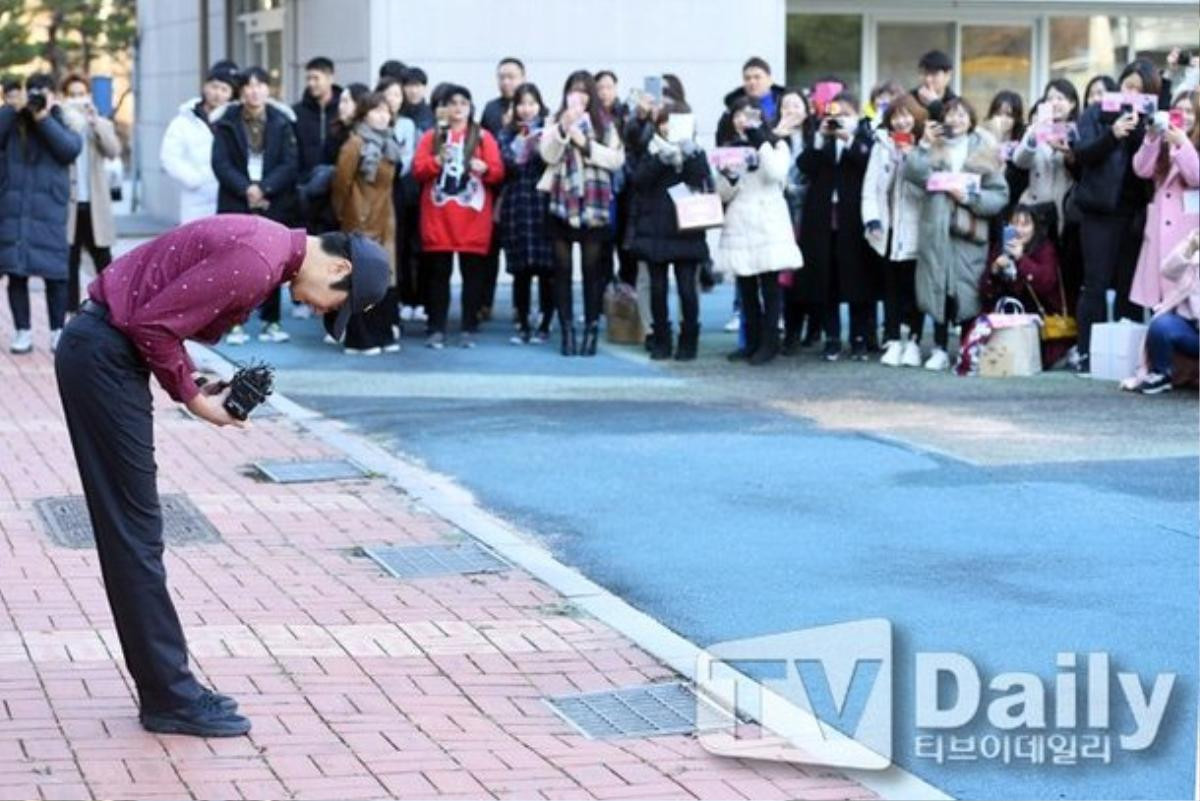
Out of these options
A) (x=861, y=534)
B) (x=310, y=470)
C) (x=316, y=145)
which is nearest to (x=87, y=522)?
(x=310, y=470)

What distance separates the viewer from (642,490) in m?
11.1

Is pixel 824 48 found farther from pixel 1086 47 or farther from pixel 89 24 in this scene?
pixel 89 24

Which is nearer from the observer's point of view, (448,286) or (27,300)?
(27,300)

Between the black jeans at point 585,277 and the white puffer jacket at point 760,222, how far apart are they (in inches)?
42.0

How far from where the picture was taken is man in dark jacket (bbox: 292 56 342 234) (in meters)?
16.4

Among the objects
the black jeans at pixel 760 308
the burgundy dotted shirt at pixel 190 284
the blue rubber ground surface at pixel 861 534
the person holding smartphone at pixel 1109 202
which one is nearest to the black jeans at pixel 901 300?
the black jeans at pixel 760 308

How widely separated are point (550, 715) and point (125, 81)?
→ 43.3 m

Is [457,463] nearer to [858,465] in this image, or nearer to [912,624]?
[858,465]

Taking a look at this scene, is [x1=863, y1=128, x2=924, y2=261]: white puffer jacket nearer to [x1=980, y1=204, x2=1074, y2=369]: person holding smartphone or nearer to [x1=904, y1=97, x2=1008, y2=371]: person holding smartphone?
[x1=904, y1=97, x2=1008, y2=371]: person holding smartphone

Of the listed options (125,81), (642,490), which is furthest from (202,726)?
(125,81)

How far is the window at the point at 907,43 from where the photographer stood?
24609 millimetres

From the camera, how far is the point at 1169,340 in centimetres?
1419

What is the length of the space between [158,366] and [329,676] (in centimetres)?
141

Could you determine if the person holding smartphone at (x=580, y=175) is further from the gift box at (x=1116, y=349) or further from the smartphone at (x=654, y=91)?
the gift box at (x=1116, y=349)
